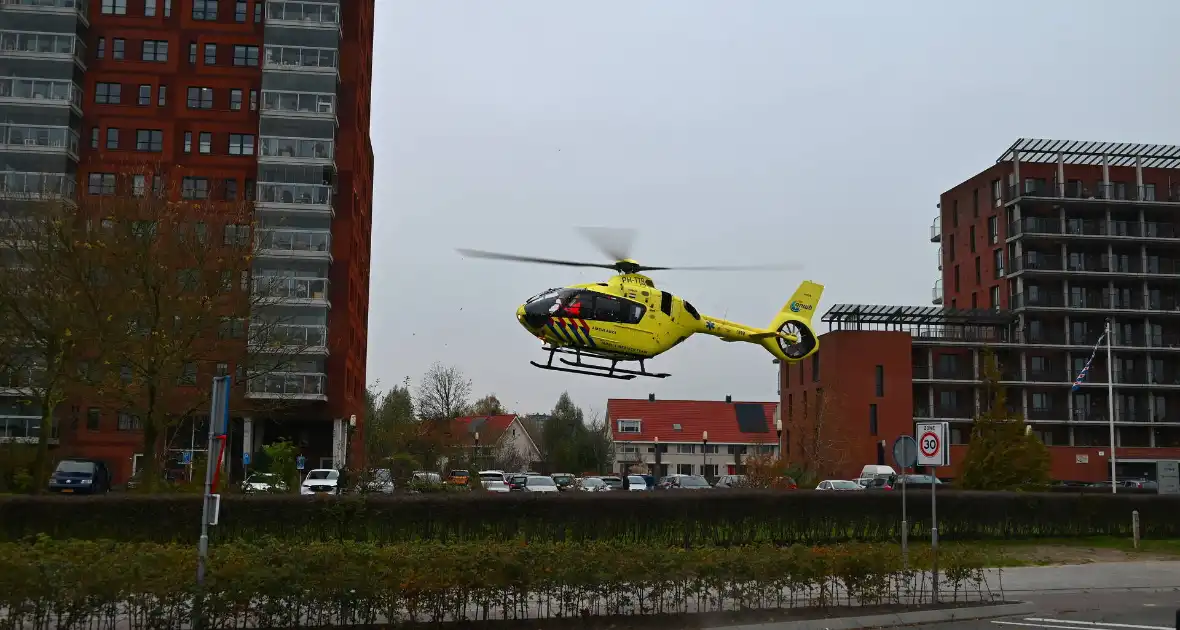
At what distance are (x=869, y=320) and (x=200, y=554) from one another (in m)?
61.5

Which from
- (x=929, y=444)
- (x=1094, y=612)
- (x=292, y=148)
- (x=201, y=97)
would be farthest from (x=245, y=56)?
(x=1094, y=612)

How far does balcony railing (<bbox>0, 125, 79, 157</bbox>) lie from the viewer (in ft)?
184

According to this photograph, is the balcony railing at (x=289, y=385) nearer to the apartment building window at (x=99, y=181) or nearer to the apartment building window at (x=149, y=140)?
the apartment building window at (x=99, y=181)

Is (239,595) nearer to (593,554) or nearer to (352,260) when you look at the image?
(593,554)

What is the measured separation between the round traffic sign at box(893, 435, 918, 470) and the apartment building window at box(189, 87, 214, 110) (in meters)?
49.1

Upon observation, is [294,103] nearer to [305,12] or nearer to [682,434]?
[305,12]

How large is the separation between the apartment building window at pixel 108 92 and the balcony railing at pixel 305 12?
31.2 feet

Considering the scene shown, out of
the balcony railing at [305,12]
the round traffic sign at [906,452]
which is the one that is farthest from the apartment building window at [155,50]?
the round traffic sign at [906,452]

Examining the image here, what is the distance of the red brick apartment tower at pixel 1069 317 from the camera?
71.4 meters

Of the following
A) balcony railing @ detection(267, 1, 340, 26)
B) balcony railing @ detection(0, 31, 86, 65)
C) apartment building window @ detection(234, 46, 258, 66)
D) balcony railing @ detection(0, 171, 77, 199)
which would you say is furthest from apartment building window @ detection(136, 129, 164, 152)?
balcony railing @ detection(267, 1, 340, 26)

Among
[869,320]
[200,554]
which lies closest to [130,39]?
[869,320]

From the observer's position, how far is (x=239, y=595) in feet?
40.3

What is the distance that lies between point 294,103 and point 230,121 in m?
4.13

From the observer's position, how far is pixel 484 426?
8800 centimetres
